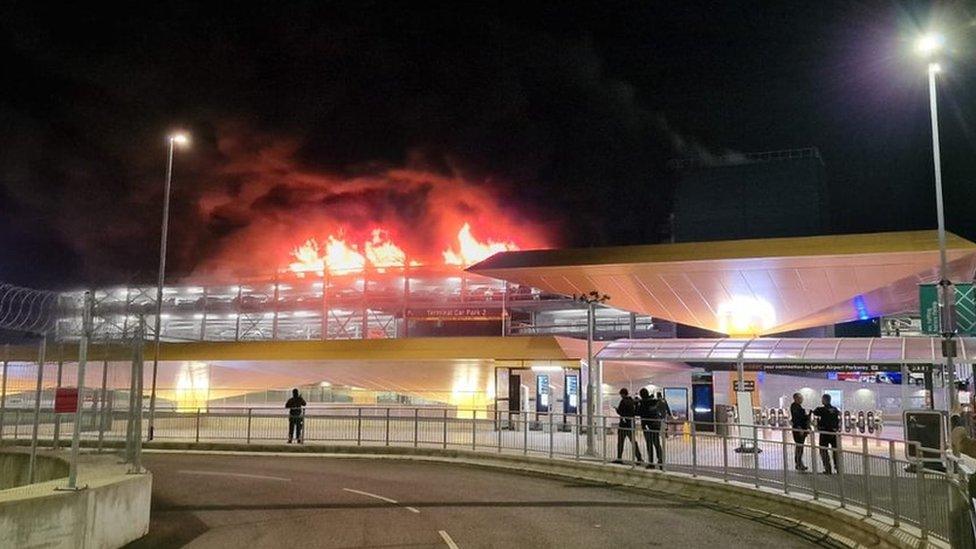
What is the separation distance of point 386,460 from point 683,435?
861 cm

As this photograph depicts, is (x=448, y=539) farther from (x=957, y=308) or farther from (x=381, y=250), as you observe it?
(x=381, y=250)

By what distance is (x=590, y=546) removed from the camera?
30.8ft

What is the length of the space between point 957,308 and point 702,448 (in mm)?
5834

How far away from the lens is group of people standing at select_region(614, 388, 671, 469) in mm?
15922

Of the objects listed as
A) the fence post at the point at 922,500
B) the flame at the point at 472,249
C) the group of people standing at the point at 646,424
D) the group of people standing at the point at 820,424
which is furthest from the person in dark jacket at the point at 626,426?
the flame at the point at 472,249

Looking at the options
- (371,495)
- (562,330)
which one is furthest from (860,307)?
(562,330)

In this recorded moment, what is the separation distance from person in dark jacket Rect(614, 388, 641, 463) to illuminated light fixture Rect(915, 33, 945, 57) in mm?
9078

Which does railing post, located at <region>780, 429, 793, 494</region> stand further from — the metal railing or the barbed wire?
the barbed wire

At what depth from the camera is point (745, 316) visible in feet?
87.4

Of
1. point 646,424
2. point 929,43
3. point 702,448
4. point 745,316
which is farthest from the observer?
point 745,316

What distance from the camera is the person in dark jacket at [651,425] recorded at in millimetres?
15883

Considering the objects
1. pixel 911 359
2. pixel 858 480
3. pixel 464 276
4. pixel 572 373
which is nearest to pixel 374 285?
pixel 464 276

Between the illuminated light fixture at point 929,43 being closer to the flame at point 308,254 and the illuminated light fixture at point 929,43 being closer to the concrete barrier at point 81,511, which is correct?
the concrete barrier at point 81,511

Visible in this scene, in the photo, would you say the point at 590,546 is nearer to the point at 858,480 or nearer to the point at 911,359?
the point at 858,480
